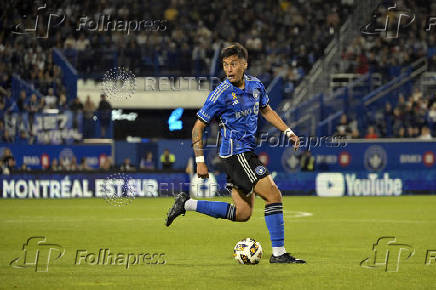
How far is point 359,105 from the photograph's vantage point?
3062cm

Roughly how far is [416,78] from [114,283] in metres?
24.9

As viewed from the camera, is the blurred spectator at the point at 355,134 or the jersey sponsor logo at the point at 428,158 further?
the blurred spectator at the point at 355,134

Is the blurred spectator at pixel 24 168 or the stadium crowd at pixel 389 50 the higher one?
the stadium crowd at pixel 389 50

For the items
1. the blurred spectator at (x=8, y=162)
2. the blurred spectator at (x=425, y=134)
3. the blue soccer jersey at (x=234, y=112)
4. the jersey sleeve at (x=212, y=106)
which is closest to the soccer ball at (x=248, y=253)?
the blue soccer jersey at (x=234, y=112)

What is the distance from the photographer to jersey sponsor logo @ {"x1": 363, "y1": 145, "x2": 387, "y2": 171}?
29547 millimetres

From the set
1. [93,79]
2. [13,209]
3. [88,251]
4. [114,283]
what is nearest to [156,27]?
[93,79]

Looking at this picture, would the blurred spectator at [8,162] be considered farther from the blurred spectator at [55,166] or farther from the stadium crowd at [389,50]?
the stadium crowd at [389,50]

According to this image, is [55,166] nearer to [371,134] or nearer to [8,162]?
[8,162]

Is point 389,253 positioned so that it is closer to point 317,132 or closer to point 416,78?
point 317,132

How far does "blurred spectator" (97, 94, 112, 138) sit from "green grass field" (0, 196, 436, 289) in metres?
5.29

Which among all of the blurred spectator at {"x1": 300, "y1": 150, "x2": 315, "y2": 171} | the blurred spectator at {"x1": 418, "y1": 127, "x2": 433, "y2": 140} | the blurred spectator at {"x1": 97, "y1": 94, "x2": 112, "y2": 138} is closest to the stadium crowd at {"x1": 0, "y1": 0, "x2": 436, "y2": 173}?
the blurred spectator at {"x1": 418, "y1": 127, "x2": 433, "y2": 140}

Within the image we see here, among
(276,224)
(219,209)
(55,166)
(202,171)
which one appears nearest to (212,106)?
(202,171)

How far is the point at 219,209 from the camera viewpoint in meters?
10.4

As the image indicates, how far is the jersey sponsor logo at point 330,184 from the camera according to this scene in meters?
27.9
